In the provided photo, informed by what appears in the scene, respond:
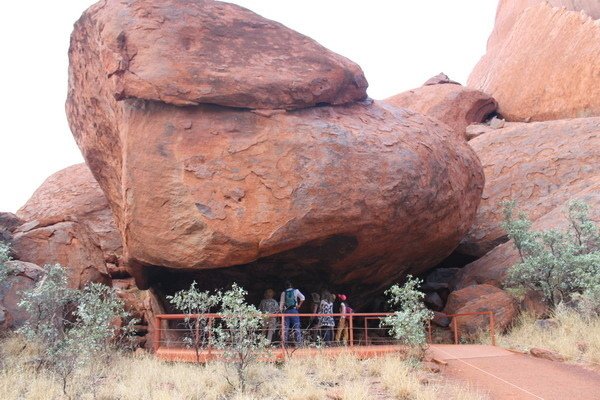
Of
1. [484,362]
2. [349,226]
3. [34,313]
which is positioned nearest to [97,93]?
[34,313]

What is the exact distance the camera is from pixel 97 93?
36.4 feet

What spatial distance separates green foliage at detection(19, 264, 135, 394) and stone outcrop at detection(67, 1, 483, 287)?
1.21m

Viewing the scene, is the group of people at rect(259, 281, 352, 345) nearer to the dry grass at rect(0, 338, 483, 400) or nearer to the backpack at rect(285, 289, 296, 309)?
the backpack at rect(285, 289, 296, 309)

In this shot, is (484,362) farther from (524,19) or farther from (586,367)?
(524,19)

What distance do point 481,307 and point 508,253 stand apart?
268 centimetres

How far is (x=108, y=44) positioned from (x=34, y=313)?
4900 mm

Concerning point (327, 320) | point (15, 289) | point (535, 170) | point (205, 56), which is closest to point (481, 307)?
point (327, 320)

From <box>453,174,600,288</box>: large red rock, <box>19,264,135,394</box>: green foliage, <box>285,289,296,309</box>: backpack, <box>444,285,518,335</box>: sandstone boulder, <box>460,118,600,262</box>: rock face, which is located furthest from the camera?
<box>460,118,600,262</box>: rock face

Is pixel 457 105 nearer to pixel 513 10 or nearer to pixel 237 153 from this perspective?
pixel 513 10

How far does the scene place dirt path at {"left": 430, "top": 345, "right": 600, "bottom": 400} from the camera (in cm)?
631

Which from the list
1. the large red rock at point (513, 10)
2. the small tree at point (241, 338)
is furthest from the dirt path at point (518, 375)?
the large red rock at point (513, 10)

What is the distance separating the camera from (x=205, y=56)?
956 centimetres

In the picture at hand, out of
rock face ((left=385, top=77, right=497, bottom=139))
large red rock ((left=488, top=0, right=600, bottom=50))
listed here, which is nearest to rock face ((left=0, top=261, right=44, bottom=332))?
rock face ((left=385, top=77, right=497, bottom=139))

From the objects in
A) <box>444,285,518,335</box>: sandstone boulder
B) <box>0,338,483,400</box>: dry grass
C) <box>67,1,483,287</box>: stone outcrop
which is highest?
<box>67,1,483,287</box>: stone outcrop
